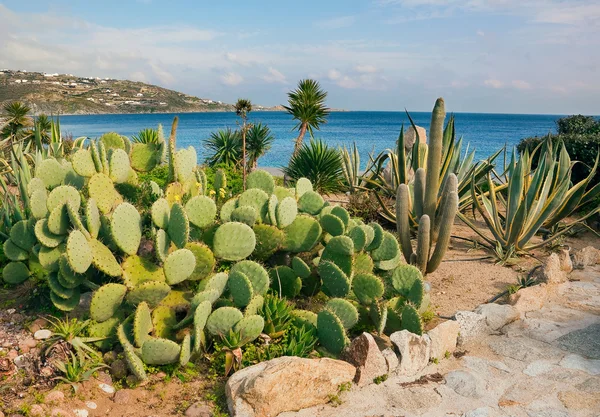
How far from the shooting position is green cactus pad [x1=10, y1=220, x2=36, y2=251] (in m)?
4.51

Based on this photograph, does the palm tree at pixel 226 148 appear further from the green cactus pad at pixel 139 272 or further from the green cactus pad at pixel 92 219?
the green cactus pad at pixel 139 272

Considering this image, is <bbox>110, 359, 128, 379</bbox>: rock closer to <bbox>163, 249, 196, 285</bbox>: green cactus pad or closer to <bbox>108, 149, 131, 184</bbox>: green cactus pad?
<bbox>163, 249, 196, 285</bbox>: green cactus pad

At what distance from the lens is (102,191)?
4453mm

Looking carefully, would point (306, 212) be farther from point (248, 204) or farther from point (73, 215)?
point (73, 215)

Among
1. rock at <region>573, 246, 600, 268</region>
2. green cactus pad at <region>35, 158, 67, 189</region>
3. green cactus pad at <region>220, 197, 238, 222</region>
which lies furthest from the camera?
rock at <region>573, 246, 600, 268</region>

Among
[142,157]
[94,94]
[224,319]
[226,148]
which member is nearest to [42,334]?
[224,319]

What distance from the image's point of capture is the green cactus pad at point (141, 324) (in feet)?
11.8

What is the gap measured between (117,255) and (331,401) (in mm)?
2086

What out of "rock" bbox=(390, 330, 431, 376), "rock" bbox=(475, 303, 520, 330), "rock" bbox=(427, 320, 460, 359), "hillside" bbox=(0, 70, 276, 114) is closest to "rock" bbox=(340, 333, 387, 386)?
"rock" bbox=(390, 330, 431, 376)

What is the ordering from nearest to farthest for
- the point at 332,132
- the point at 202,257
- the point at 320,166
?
the point at 202,257 → the point at 320,166 → the point at 332,132

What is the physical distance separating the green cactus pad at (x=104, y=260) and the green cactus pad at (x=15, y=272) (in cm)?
97

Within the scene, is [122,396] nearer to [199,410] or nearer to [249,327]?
[199,410]

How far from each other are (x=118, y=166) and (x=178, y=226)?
1.06m

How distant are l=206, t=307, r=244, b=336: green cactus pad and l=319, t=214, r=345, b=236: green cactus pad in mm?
1331
